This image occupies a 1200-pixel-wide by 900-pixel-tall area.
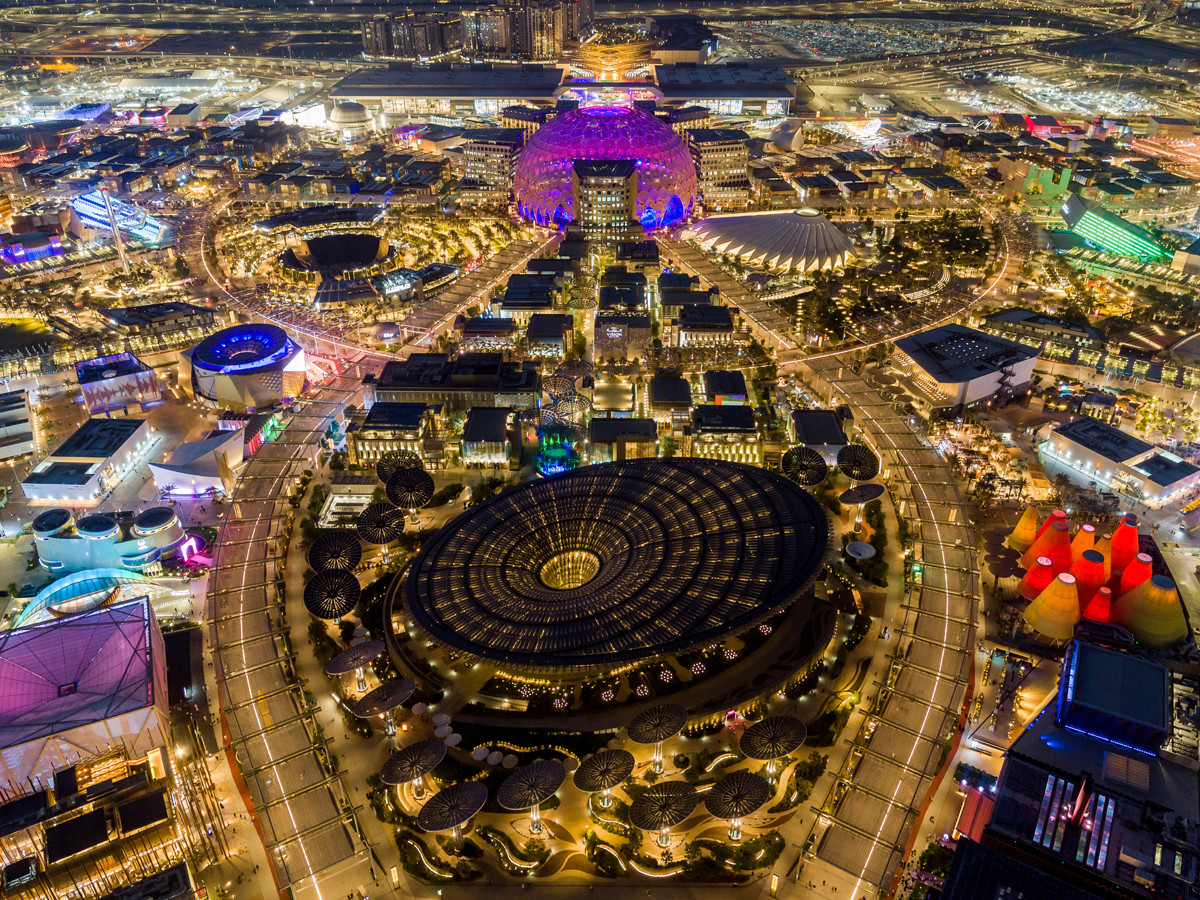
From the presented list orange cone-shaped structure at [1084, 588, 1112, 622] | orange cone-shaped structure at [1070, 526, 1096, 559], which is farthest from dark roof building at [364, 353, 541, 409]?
orange cone-shaped structure at [1084, 588, 1112, 622]

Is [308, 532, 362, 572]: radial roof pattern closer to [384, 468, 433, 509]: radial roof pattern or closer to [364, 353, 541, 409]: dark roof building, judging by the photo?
[384, 468, 433, 509]: radial roof pattern

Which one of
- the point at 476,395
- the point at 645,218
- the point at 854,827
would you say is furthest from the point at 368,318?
the point at 854,827

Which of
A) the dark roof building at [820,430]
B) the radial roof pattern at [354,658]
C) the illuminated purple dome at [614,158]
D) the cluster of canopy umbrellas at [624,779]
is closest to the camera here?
the cluster of canopy umbrellas at [624,779]

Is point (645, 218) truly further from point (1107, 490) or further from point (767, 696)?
point (767, 696)

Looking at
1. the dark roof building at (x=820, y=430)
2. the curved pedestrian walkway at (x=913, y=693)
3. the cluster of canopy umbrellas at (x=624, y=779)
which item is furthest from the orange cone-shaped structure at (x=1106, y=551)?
the cluster of canopy umbrellas at (x=624, y=779)

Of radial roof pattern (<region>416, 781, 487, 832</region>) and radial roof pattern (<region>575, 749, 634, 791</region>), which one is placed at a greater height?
radial roof pattern (<region>575, 749, 634, 791</region>)

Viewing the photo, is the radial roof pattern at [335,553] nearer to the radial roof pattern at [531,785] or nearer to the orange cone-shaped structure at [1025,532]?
the radial roof pattern at [531,785]
